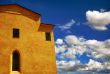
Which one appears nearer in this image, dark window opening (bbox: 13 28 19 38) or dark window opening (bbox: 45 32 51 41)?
dark window opening (bbox: 13 28 19 38)

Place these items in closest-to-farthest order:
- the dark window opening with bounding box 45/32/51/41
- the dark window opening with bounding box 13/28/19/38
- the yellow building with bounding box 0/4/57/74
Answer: the yellow building with bounding box 0/4/57/74 < the dark window opening with bounding box 13/28/19/38 < the dark window opening with bounding box 45/32/51/41

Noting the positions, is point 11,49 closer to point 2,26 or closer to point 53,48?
point 2,26

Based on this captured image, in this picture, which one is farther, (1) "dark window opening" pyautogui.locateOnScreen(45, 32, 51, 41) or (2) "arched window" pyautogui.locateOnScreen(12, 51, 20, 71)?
(1) "dark window opening" pyautogui.locateOnScreen(45, 32, 51, 41)

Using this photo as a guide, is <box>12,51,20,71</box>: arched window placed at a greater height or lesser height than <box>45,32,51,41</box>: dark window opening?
lesser

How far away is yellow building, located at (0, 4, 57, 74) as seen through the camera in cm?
2595

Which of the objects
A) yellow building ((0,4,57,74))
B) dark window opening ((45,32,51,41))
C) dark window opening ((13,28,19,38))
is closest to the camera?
yellow building ((0,4,57,74))

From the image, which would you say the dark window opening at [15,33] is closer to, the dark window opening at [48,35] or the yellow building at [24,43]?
the yellow building at [24,43]

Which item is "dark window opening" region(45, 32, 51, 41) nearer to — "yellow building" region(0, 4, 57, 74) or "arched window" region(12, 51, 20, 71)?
"yellow building" region(0, 4, 57, 74)

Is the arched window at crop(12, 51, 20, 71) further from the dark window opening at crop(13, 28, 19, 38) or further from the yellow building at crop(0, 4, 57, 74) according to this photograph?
the dark window opening at crop(13, 28, 19, 38)

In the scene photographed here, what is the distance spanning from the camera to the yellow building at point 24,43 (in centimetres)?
2595

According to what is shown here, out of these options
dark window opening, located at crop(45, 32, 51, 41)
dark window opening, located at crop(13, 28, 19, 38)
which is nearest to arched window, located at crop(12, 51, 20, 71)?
dark window opening, located at crop(13, 28, 19, 38)

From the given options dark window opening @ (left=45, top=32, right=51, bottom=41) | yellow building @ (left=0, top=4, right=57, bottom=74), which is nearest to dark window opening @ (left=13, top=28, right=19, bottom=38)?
yellow building @ (left=0, top=4, right=57, bottom=74)

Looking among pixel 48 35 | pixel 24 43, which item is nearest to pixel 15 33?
pixel 24 43

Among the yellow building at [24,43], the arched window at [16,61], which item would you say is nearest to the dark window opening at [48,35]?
the yellow building at [24,43]
